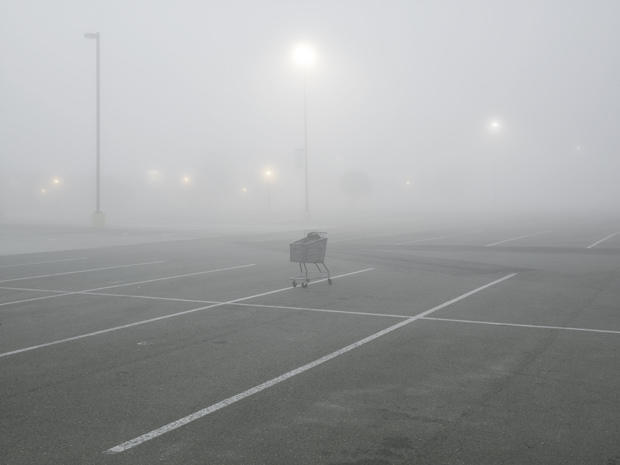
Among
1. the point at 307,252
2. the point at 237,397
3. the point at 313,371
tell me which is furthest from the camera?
the point at 307,252

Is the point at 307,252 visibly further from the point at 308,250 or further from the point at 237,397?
the point at 237,397

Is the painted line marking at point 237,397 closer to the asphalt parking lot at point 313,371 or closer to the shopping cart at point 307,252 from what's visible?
the asphalt parking lot at point 313,371

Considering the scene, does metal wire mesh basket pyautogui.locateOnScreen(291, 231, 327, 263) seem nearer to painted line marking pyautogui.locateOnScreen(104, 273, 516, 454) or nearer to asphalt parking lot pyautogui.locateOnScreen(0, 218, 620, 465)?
asphalt parking lot pyautogui.locateOnScreen(0, 218, 620, 465)

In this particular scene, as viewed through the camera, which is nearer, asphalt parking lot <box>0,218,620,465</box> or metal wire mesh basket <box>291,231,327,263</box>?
asphalt parking lot <box>0,218,620,465</box>

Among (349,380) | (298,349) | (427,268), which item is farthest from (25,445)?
(427,268)

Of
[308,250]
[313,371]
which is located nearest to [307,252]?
[308,250]

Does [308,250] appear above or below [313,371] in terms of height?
above

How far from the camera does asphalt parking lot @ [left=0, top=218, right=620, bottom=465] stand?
13.5 feet

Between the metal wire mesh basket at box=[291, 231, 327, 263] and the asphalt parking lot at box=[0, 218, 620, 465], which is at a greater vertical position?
the metal wire mesh basket at box=[291, 231, 327, 263]

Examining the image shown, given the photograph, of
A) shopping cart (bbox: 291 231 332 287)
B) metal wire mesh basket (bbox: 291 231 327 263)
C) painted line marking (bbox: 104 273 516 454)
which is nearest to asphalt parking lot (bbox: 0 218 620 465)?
painted line marking (bbox: 104 273 516 454)

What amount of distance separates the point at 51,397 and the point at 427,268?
1066 centimetres

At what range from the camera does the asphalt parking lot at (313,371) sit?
162 inches

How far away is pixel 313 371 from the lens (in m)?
5.84

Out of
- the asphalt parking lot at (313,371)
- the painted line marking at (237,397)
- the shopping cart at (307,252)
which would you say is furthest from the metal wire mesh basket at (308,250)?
the painted line marking at (237,397)
